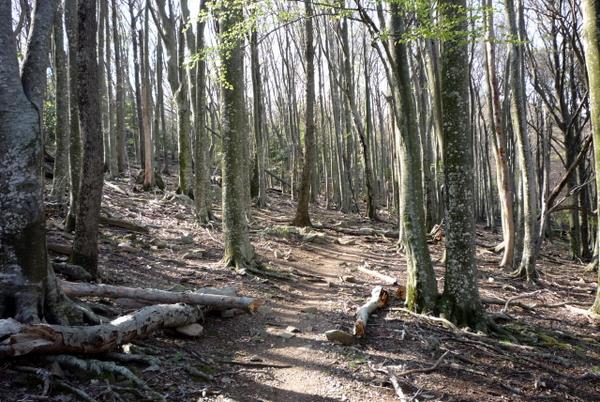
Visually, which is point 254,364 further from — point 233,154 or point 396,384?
point 233,154

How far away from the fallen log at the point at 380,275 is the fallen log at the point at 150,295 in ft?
11.3

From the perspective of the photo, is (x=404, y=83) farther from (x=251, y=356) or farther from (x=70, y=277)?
(x=70, y=277)

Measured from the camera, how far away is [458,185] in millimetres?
5582

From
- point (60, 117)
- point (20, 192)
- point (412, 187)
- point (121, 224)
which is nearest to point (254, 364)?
point (20, 192)

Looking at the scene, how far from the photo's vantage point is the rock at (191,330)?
4.74 m

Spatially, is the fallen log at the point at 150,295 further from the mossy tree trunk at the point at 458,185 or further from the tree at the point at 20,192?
the mossy tree trunk at the point at 458,185

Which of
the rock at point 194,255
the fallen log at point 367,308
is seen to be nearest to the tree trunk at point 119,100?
the rock at point 194,255

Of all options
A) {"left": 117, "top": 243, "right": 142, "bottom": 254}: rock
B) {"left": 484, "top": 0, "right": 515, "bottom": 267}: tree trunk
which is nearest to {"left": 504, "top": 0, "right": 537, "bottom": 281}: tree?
{"left": 484, "top": 0, "right": 515, "bottom": 267}: tree trunk

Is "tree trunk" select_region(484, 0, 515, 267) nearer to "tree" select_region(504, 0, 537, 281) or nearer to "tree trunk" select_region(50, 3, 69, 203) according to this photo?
"tree" select_region(504, 0, 537, 281)

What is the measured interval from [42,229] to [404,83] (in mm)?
4678

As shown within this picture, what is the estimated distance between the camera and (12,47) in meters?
3.50

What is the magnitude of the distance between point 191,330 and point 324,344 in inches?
59.6

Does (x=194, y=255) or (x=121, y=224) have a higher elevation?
(x=121, y=224)

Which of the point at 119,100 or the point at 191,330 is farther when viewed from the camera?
the point at 119,100
